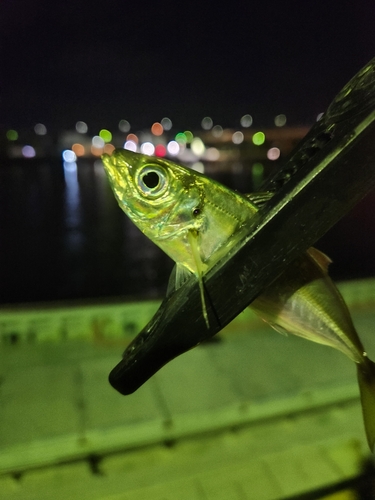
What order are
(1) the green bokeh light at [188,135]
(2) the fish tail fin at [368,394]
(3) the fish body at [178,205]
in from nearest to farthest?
(3) the fish body at [178,205] < (2) the fish tail fin at [368,394] < (1) the green bokeh light at [188,135]

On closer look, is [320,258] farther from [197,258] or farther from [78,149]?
[78,149]

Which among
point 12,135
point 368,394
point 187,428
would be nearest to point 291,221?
point 368,394

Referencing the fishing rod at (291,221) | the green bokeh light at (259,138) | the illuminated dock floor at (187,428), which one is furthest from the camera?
the green bokeh light at (259,138)

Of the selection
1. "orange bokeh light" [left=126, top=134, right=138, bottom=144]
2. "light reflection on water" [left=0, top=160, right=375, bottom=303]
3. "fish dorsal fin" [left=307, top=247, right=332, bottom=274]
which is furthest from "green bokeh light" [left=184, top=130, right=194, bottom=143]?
"fish dorsal fin" [left=307, top=247, right=332, bottom=274]

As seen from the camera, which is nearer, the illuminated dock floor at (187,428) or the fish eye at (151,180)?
the fish eye at (151,180)

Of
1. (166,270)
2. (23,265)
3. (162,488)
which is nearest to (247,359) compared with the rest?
(162,488)

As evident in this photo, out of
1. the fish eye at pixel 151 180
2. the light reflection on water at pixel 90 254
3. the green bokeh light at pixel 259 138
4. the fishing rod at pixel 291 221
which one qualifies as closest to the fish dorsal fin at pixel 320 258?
the fishing rod at pixel 291 221

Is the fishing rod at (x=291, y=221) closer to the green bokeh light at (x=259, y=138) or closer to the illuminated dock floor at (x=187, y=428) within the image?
the illuminated dock floor at (x=187, y=428)
